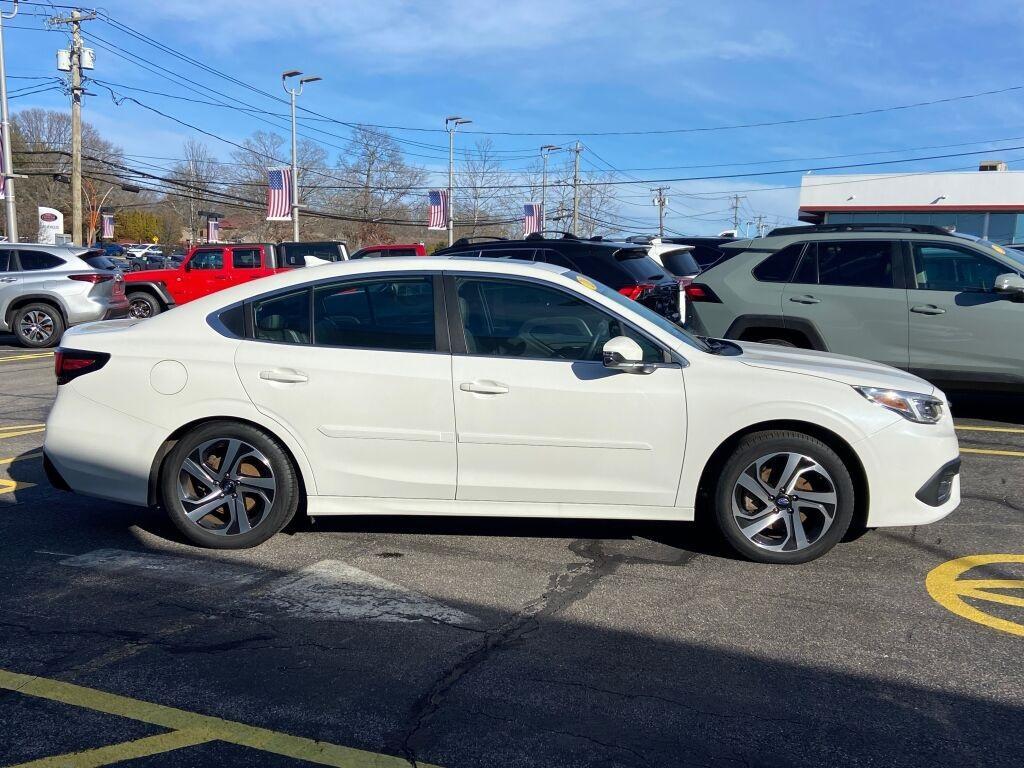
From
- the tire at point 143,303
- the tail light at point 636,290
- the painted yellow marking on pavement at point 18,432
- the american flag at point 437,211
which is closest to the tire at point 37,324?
the tire at point 143,303

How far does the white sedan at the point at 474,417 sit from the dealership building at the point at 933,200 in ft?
128

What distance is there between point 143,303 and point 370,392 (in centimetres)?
1670

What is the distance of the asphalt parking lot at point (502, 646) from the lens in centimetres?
317

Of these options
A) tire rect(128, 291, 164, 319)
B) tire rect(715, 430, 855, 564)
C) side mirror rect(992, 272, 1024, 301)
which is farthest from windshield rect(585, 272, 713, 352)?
tire rect(128, 291, 164, 319)

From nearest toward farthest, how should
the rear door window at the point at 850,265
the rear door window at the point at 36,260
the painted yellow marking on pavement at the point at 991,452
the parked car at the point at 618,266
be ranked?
the painted yellow marking on pavement at the point at 991,452
the rear door window at the point at 850,265
the parked car at the point at 618,266
the rear door window at the point at 36,260

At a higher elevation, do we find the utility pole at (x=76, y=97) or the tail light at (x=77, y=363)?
Result: the utility pole at (x=76, y=97)

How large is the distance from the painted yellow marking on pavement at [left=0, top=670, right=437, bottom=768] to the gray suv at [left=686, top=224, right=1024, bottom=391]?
6.77 m

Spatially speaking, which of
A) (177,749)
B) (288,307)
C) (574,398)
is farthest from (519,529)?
(177,749)

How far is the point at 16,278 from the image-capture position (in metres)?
A: 15.5

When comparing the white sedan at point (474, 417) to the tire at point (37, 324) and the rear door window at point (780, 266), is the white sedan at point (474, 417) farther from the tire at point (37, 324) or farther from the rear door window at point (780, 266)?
the tire at point (37, 324)

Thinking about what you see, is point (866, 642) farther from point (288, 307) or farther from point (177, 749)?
point (288, 307)

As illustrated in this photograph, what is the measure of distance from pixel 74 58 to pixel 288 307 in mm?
32283

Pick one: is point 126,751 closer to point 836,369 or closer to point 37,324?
point 836,369

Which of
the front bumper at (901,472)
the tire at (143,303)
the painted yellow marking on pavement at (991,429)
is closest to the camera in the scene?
the front bumper at (901,472)
